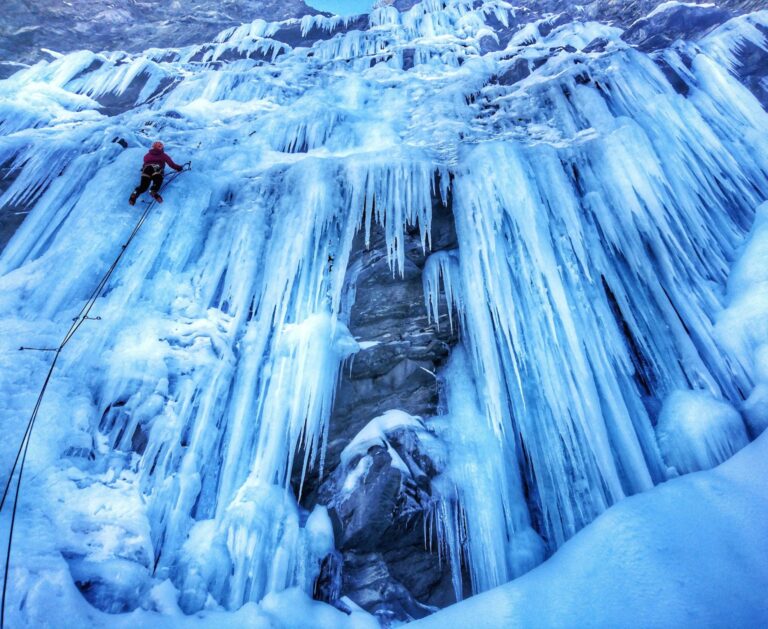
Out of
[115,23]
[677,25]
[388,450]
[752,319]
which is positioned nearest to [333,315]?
[388,450]

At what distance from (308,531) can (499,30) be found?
1472 centimetres

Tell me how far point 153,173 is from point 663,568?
7252 millimetres

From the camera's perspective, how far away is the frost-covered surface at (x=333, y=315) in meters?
4.28

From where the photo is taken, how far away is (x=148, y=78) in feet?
40.4

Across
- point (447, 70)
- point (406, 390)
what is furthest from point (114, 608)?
point (447, 70)

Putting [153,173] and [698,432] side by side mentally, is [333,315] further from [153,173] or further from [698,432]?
[698,432]

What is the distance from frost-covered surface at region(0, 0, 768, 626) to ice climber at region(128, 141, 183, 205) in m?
0.27

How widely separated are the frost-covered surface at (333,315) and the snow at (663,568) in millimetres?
675

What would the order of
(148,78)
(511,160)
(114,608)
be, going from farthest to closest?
1. (148,78)
2. (511,160)
3. (114,608)

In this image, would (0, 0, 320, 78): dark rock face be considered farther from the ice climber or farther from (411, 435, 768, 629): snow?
(411, 435, 768, 629): snow

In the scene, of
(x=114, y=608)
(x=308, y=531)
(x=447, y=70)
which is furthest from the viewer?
(x=447, y=70)

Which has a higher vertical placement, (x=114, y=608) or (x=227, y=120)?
(x=227, y=120)

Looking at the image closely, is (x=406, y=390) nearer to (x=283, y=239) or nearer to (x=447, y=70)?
(x=283, y=239)

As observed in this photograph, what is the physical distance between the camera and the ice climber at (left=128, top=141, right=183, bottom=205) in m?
6.41
